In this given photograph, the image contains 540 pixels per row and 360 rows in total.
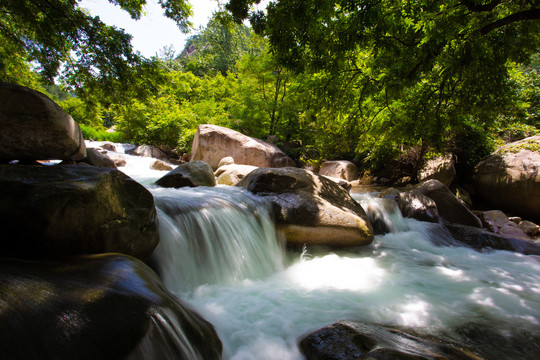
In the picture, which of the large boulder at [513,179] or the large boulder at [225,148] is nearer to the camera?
the large boulder at [513,179]

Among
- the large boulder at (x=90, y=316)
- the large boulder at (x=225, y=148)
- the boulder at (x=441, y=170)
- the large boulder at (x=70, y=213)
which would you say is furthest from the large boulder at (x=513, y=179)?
the large boulder at (x=70, y=213)

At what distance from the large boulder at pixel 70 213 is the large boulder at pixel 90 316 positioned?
42 cm

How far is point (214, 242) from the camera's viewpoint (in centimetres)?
383

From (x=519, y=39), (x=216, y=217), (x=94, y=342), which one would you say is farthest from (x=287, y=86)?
(x=94, y=342)

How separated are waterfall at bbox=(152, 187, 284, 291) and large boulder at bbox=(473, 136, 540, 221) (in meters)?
8.20

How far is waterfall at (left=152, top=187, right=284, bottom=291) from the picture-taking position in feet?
10.9

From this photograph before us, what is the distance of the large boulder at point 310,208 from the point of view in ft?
15.5

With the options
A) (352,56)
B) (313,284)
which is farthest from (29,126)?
(352,56)

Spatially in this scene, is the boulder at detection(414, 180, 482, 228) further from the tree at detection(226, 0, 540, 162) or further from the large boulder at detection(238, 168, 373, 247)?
the large boulder at detection(238, 168, 373, 247)

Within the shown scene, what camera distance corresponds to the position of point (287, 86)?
14.8 meters

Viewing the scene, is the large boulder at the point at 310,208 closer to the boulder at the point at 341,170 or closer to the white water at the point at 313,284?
the white water at the point at 313,284

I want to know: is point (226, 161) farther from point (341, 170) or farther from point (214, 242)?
point (214, 242)

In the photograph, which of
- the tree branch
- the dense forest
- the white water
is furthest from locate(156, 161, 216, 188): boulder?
the tree branch

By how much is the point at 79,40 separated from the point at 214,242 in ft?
16.9
